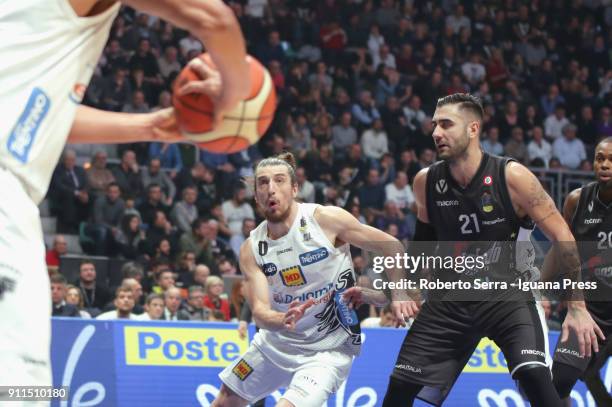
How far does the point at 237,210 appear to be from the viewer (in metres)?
14.4

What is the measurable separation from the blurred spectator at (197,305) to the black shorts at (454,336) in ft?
17.7

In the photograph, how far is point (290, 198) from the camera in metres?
6.54

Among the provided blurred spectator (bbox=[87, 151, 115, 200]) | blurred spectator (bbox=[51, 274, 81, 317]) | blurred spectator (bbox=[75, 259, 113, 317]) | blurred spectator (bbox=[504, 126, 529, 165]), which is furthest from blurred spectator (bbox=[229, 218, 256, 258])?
blurred spectator (bbox=[504, 126, 529, 165])

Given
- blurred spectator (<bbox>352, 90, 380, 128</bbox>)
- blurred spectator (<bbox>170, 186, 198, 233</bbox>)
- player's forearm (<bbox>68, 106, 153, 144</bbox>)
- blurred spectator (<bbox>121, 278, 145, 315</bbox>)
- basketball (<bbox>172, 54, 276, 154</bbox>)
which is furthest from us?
blurred spectator (<bbox>352, 90, 380, 128</bbox>)

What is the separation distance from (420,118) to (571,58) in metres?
5.16

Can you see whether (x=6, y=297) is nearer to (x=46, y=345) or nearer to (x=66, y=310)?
(x=46, y=345)

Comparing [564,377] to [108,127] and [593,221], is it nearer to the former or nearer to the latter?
[593,221]

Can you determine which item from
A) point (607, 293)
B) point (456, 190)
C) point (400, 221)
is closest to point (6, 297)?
point (456, 190)

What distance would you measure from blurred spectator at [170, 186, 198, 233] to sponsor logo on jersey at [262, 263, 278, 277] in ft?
24.7

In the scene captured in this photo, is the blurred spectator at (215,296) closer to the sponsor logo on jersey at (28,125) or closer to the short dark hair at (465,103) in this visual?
the short dark hair at (465,103)

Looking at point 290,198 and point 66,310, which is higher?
point 290,198

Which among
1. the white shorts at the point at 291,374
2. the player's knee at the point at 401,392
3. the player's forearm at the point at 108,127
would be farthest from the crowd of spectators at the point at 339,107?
the player's forearm at the point at 108,127

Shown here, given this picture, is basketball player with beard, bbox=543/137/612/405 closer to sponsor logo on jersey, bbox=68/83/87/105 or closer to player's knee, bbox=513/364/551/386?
player's knee, bbox=513/364/551/386

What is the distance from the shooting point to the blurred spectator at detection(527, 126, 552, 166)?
707 inches
